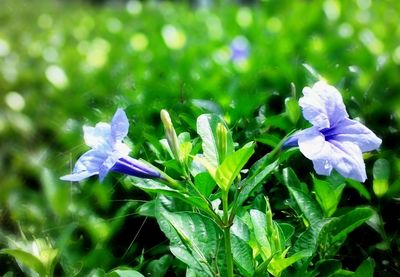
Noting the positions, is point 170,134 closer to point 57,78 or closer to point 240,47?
point 57,78

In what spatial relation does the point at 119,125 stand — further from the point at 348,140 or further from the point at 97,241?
the point at 348,140

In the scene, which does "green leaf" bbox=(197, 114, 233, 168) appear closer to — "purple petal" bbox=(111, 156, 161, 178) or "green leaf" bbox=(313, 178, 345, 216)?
"purple petal" bbox=(111, 156, 161, 178)

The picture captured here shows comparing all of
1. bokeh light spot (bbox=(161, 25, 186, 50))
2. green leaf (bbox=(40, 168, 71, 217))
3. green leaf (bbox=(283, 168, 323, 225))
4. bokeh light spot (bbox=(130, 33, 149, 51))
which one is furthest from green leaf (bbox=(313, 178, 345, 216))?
bokeh light spot (bbox=(130, 33, 149, 51))

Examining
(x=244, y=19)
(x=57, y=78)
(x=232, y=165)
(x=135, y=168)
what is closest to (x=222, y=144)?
(x=232, y=165)

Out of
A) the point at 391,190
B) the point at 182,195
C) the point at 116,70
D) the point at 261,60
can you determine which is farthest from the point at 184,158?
the point at 116,70

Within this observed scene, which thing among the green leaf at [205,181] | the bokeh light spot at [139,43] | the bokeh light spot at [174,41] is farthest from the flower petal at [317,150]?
the bokeh light spot at [139,43]
